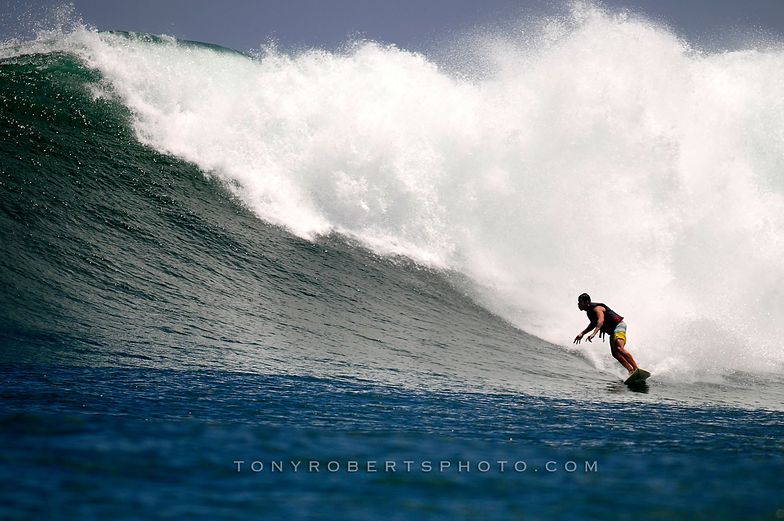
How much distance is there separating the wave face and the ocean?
6 cm

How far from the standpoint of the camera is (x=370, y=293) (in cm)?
1152

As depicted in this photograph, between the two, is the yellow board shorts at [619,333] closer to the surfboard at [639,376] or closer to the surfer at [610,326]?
the surfer at [610,326]

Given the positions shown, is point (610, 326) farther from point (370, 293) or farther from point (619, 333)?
point (370, 293)

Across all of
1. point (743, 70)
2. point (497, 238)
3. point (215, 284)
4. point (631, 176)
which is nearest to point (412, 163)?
point (497, 238)

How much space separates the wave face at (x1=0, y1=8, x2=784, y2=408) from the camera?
27.9 ft

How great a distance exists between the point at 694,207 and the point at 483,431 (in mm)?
12677

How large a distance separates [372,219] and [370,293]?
354 cm

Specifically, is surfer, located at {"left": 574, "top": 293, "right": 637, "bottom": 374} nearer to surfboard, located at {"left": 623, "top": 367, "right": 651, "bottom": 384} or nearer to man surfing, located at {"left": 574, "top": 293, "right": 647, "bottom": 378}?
man surfing, located at {"left": 574, "top": 293, "right": 647, "bottom": 378}

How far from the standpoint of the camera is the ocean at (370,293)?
3.58 meters

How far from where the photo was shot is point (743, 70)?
64.3 ft

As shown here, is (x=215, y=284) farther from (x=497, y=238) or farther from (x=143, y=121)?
(x=497, y=238)

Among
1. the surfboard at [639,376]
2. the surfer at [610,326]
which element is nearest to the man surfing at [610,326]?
the surfer at [610,326]

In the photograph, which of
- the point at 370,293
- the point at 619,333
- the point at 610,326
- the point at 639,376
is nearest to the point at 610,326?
the point at 610,326

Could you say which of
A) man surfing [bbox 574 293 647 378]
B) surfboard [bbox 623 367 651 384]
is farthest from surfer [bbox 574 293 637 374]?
surfboard [bbox 623 367 651 384]
